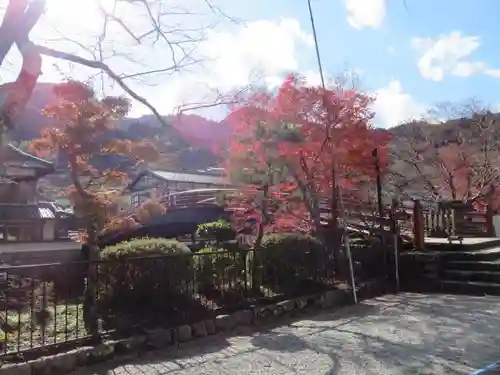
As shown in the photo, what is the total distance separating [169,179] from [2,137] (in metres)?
25.0

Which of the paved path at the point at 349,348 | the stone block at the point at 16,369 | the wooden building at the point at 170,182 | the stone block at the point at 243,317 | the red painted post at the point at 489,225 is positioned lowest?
the paved path at the point at 349,348

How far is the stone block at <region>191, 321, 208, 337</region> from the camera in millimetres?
6023

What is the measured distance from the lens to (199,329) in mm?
6082

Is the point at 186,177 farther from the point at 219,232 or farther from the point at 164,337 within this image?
the point at 164,337

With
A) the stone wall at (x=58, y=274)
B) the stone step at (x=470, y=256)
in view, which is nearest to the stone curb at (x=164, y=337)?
the stone wall at (x=58, y=274)

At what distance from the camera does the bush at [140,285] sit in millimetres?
6082

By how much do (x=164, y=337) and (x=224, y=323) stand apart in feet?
3.48

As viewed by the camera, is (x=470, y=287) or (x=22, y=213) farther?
(x=22, y=213)

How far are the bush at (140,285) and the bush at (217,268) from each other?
0.64 m

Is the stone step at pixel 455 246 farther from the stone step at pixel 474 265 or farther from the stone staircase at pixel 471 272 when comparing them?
the stone step at pixel 474 265

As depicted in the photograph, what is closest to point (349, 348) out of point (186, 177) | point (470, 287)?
point (470, 287)

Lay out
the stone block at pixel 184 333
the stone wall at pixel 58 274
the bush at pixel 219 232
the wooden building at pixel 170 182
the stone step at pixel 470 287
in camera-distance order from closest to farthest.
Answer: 1. the stone wall at pixel 58 274
2. the stone block at pixel 184 333
3. the stone step at pixel 470 287
4. the bush at pixel 219 232
5. the wooden building at pixel 170 182

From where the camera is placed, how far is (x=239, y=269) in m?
7.58

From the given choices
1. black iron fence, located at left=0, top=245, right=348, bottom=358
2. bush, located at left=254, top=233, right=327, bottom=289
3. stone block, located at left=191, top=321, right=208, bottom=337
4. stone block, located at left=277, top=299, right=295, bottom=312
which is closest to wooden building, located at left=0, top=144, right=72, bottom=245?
black iron fence, located at left=0, top=245, right=348, bottom=358
